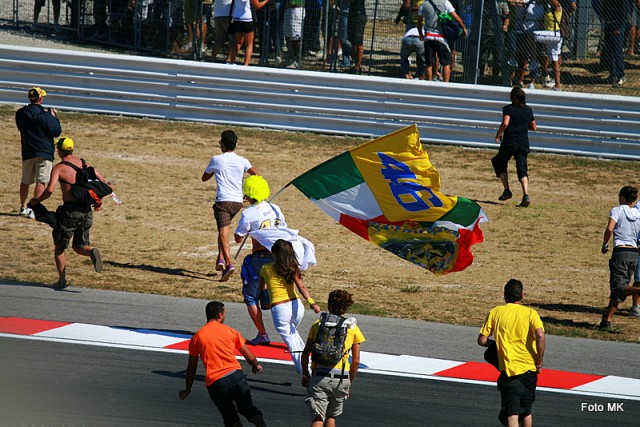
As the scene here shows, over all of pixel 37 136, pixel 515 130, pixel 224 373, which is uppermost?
pixel 515 130

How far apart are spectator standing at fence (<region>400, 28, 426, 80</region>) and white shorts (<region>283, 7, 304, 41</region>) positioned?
7.01 ft

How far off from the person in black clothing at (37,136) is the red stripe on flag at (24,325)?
3721 millimetres

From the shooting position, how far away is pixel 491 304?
1234 cm

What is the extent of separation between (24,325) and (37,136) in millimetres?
4420

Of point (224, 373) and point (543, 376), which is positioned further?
point (543, 376)

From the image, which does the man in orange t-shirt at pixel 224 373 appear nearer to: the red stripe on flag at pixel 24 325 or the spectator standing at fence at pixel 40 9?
the red stripe on flag at pixel 24 325

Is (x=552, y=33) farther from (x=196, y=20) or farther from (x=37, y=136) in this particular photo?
(x=37, y=136)

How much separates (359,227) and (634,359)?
330 cm

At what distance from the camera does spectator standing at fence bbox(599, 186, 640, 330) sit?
445 inches

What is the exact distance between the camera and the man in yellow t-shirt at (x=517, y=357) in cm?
782

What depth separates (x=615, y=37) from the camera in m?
19.2

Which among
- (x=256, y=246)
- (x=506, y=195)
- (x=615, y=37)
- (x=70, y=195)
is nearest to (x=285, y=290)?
(x=256, y=246)

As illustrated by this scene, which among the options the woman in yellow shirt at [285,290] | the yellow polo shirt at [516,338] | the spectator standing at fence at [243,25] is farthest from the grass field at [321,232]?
the yellow polo shirt at [516,338]

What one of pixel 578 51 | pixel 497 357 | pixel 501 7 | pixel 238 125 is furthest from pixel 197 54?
pixel 497 357
